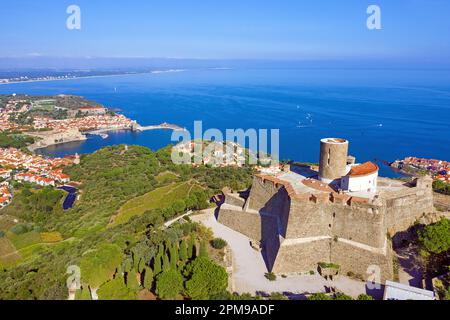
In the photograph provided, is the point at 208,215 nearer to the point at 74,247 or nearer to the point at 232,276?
the point at 232,276

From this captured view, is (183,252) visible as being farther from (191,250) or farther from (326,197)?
(326,197)

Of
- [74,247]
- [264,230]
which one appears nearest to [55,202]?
[74,247]

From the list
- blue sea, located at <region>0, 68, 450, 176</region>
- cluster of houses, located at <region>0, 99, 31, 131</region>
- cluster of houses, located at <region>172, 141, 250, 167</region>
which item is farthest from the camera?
cluster of houses, located at <region>0, 99, 31, 131</region>

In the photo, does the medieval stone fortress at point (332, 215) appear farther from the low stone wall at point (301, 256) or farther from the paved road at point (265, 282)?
the paved road at point (265, 282)

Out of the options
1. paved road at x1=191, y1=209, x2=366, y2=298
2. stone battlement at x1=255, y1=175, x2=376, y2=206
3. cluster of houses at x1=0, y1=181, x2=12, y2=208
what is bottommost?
cluster of houses at x1=0, y1=181, x2=12, y2=208

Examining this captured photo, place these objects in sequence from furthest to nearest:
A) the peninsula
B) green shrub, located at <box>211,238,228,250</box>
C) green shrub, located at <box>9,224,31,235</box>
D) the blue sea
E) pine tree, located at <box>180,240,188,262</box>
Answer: the peninsula
the blue sea
green shrub, located at <box>9,224,31,235</box>
green shrub, located at <box>211,238,228,250</box>
pine tree, located at <box>180,240,188,262</box>

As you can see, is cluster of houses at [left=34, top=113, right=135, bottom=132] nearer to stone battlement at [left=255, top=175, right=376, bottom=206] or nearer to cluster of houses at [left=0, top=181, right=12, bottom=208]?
cluster of houses at [left=0, top=181, right=12, bottom=208]

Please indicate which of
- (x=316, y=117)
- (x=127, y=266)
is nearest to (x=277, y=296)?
(x=127, y=266)

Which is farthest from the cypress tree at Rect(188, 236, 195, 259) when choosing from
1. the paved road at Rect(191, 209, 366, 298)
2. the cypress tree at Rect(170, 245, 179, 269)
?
the paved road at Rect(191, 209, 366, 298)
